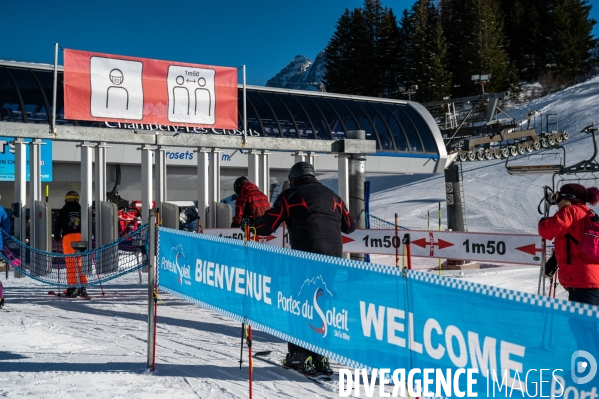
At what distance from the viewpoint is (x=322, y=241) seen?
222 inches

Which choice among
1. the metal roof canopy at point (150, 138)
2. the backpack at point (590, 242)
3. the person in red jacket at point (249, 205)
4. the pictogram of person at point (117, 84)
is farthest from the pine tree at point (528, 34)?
the backpack at point (590, 242)

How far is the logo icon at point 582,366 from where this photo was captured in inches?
99.3

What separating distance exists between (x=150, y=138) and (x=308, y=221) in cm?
696

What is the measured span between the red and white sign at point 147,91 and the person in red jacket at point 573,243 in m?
7.85

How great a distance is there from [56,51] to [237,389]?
835 centimetres

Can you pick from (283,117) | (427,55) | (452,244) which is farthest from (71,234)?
(427,55)

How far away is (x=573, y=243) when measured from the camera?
17.3ft

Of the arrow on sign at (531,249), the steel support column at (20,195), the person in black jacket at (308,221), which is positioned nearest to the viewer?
the person in black jacket at (308,221)

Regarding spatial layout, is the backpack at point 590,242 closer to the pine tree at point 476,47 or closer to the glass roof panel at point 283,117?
the glass roof panel at point 283,117

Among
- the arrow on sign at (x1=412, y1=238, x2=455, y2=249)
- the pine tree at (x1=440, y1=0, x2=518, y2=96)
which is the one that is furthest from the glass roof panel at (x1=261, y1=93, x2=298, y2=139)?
the pine tree at (x1=440, y1=0, x2=518, y2=96)

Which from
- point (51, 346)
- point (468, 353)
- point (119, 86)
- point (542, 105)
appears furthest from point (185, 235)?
point (542, 105)

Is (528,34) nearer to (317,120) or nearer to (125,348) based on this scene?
(317,120)

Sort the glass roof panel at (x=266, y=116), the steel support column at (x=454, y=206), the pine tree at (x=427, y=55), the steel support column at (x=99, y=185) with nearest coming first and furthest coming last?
the steel support column at (x=99, y=185) → the steel support column at (x=454, y=206) → the glass roof panel at (x=266, y=116) → the pine tree at (x=427, y=55)

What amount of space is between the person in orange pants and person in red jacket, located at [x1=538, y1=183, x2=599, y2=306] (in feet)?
27.6
